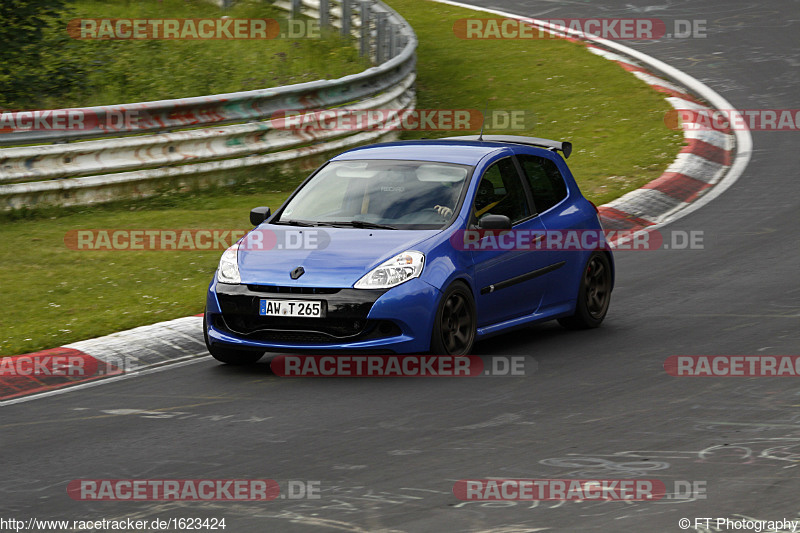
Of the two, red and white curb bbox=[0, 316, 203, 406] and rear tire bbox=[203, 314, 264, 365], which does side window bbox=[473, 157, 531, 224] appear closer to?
rear tire bbox=[203, 314, 264, 365]

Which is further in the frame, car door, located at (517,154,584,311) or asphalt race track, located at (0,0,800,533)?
car door, located at (517,154,584,311)

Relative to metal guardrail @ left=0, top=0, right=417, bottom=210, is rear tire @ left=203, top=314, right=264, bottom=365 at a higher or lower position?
lower

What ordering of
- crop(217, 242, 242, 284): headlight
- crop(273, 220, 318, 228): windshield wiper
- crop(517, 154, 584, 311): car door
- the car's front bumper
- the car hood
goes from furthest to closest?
crop(517, 154, 584, 311): car door
crop(273, 220, 318, 228): windshield wiper
crop(217, 242, 242, 284): headlight
the car hood
the car's front bumper

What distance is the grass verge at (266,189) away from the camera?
34.1 feet

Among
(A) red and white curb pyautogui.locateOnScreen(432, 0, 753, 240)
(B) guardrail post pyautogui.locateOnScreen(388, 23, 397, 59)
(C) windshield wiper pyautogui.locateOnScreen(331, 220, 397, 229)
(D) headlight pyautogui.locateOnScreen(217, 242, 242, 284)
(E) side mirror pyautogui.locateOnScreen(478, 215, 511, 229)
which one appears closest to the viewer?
(D) headlight pyautogui.locateOnScreen(217, 242, 242, 284)

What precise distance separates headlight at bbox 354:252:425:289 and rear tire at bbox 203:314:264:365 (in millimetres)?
1123

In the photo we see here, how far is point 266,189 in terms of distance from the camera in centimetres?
1559

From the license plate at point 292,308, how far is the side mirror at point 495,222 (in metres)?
1.41

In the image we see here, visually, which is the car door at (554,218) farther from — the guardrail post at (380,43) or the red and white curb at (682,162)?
the guardrail post at (380,43)

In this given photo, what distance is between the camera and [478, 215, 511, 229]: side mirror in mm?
9016

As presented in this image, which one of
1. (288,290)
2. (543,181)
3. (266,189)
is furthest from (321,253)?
(266,189)

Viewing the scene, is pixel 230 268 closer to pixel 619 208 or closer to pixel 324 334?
pixel 324 334

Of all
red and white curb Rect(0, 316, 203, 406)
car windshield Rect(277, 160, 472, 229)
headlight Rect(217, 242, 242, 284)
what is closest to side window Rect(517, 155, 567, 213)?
car windshield Rect(277, 160, 472, 229)

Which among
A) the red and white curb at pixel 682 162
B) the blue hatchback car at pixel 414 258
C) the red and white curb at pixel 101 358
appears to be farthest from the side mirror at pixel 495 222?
the red and white curb at pixel 682 162
